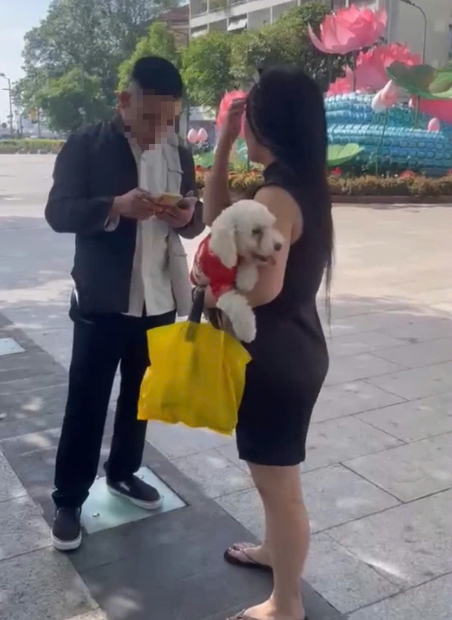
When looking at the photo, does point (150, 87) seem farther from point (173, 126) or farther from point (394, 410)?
point (394, 410)

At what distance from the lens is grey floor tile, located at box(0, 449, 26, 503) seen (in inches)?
113

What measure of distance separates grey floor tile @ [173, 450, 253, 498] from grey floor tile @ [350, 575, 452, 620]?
0.84 metres

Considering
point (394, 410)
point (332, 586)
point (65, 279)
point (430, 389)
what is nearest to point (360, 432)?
point (394, 410)

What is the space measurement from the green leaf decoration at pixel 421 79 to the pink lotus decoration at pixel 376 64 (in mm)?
489

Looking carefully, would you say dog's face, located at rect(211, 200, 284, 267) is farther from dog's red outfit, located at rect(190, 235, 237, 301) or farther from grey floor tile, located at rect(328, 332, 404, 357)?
grey floor tile, located at rect(328, 332, 404, 357)

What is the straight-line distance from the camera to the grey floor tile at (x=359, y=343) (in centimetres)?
482

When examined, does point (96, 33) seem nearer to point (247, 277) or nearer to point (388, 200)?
point (388, 200)

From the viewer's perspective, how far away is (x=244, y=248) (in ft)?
5.48

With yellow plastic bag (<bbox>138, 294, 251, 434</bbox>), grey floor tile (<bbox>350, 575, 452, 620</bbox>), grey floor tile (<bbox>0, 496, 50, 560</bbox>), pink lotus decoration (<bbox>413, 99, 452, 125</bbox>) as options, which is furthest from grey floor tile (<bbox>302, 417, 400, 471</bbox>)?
pink lotus decoration (<bbox>413, 99, 452, 125</bbox>)

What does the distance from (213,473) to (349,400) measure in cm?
114

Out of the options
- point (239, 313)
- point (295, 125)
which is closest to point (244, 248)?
point (239, 313)

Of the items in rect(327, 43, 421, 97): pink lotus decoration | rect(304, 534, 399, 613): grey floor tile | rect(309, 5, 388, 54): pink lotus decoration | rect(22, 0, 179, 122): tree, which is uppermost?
rect(22, 0, 179, 122): tree

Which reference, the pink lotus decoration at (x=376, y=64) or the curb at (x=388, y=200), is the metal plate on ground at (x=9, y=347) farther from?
the pink lotus decoration at (x=376, y=64)

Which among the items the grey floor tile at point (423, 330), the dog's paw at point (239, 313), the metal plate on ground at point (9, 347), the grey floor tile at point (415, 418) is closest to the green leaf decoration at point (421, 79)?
the grey floor tile at point (423, 330)
